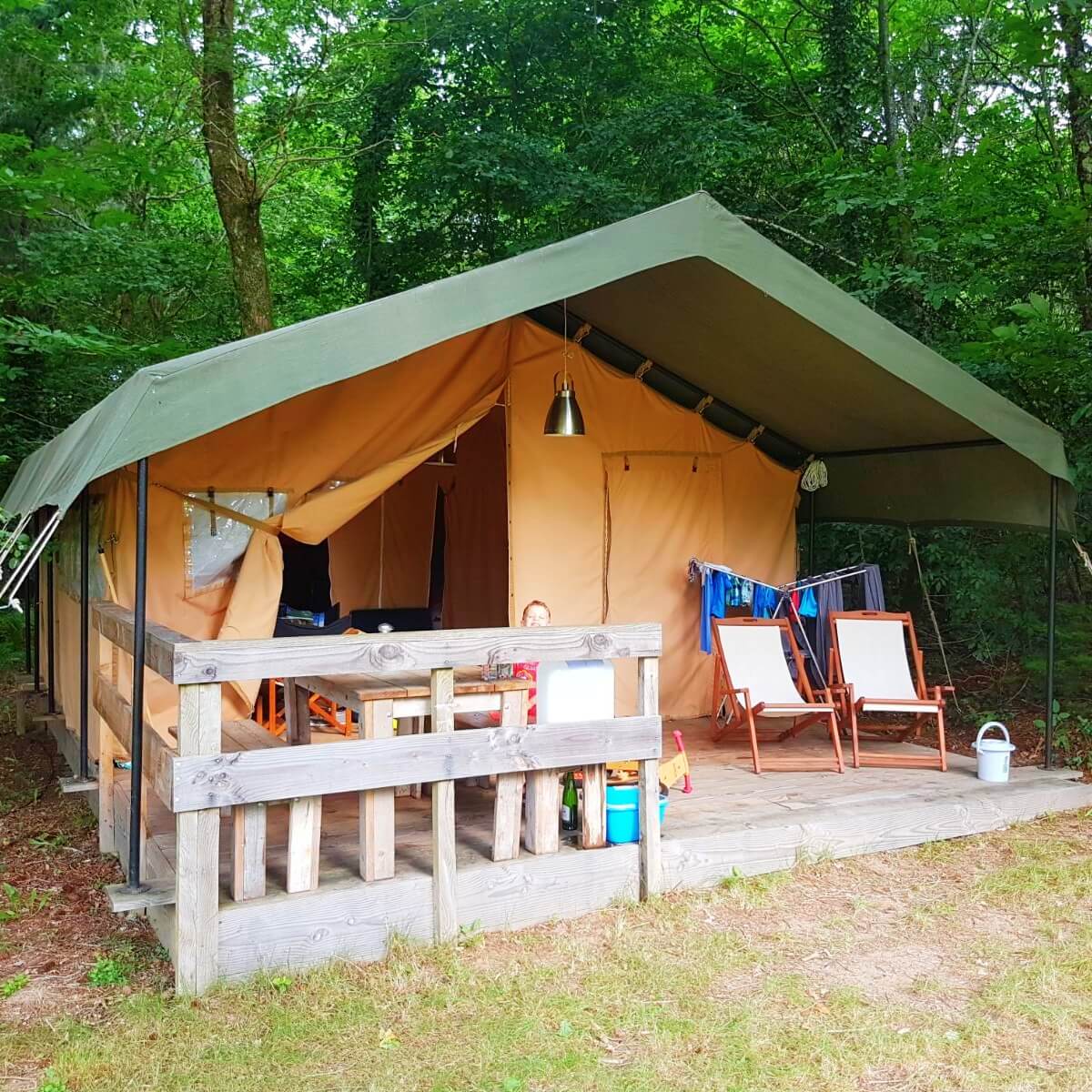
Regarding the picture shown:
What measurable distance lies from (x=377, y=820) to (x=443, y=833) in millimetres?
200

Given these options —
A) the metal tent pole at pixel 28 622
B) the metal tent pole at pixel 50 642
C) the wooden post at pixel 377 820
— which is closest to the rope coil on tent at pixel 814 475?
the wooden post at pixel 377 820

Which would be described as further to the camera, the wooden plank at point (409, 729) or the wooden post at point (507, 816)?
the wooden plank at point (409, 729)

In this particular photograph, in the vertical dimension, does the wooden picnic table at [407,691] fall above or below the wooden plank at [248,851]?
above

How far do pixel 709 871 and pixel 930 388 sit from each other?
2.09 metres

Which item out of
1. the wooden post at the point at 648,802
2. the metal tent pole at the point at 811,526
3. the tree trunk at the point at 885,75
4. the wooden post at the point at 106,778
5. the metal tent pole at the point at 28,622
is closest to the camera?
the wooden post at the point at 648,802

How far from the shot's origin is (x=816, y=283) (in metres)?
3.78

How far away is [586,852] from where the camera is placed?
3248 millimetres

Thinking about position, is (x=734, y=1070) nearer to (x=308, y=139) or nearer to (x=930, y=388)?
(x=930, y=388)

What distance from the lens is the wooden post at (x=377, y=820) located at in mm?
2926

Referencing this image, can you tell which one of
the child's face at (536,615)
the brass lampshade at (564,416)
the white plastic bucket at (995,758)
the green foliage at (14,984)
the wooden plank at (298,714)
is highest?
the brass lampshade at (564,416)

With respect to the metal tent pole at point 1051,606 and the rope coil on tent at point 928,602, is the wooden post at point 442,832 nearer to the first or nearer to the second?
the metal tent pole at point 1051,606

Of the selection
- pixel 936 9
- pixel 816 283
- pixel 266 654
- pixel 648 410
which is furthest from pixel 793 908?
pixel 936 9

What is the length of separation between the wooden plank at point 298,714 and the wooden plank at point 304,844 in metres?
1.13

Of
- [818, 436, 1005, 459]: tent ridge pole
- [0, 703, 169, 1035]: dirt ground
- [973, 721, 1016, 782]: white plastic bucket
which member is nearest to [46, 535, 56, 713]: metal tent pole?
[0, 703, 169, 1035]: dirt ground
